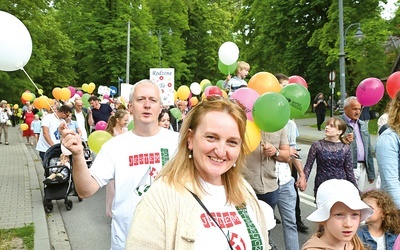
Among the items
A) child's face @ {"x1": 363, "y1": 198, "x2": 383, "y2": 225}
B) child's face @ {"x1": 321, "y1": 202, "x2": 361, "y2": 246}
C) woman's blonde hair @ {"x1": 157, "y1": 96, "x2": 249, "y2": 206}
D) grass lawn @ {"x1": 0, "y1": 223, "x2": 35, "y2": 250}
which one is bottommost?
grass lawn @ {"x1": 0, "y1": 223, "x2": 35, "y2": 250}

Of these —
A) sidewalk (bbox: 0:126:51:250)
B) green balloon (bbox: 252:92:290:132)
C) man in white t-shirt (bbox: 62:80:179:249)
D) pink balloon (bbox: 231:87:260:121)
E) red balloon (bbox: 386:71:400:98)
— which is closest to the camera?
man in white t-shirt (bbox: 62:80:179:249)

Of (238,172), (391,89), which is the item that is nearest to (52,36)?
(391,89)

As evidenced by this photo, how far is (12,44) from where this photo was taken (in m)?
3.33

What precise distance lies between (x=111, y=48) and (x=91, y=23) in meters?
2.22

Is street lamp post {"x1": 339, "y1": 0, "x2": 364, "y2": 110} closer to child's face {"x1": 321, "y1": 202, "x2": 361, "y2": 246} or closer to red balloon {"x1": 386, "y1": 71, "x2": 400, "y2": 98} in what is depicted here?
red balloon {"x1": 386, "y1": 71, "x2": 400, "y2": 98}

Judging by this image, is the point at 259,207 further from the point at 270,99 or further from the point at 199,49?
the point at 199,49

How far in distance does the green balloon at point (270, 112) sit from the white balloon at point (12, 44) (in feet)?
7.10

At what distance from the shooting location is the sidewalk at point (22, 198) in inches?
255

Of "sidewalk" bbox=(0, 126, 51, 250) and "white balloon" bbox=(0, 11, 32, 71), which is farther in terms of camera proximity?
"sidewalk" bbox=(0, 126, 51, 250)

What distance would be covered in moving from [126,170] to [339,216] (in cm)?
144

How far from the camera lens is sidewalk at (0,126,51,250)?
6.48 metres

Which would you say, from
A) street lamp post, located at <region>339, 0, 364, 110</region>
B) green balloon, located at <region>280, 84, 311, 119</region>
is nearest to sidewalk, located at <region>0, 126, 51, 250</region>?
green balloon, located at <region>280, 84, 311, 119</region>

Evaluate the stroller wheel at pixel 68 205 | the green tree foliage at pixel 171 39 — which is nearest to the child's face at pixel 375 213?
the stroller wheel at pixel 68 205

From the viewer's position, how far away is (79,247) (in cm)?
595
